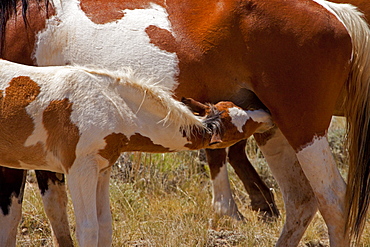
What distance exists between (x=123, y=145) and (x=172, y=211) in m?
2.22

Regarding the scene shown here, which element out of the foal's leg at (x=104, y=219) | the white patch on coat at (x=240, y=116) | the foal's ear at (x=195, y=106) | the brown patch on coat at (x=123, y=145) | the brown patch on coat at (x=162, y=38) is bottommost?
the foal's leg at (x=104, y=219)

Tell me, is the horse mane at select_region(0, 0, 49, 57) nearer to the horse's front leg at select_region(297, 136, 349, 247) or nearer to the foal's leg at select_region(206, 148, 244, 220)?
the horse's front leg at select_region(297, 136, 349, 247)

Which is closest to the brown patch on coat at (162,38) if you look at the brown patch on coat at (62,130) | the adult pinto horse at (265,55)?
the adult pinto horse at (265,55)

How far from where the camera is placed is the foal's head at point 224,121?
355 centimetres

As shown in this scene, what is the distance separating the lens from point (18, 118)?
11.4 ft

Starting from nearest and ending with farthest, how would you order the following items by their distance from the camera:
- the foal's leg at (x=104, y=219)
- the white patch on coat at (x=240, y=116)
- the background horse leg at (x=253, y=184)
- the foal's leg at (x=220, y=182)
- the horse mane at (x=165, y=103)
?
the horse mane at (x=165, y=103) → the white patch on coat at (x=240, y=116) → the foal's leg at (x=104, y=219) → the foal's leg at (x=220, y=182) → the background horse leg at (x=253, y=184)

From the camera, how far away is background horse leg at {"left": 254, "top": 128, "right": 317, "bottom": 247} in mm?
4672

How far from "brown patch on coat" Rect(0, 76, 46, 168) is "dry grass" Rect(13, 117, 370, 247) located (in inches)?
55.0

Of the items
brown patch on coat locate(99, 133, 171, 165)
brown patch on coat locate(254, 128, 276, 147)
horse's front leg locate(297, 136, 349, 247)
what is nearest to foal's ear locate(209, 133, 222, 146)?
brown patch on coat locate(99, 133, 171, 165)

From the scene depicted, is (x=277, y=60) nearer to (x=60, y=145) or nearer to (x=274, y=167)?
(x=274, y=167)

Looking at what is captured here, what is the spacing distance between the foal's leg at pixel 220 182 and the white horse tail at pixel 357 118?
5.80 feet

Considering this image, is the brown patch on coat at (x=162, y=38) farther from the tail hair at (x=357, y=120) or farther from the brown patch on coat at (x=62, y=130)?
the tail hair at (x=357, y=120)

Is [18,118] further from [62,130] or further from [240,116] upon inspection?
[240,116]

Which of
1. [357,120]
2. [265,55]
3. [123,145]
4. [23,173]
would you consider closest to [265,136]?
[357,120]
